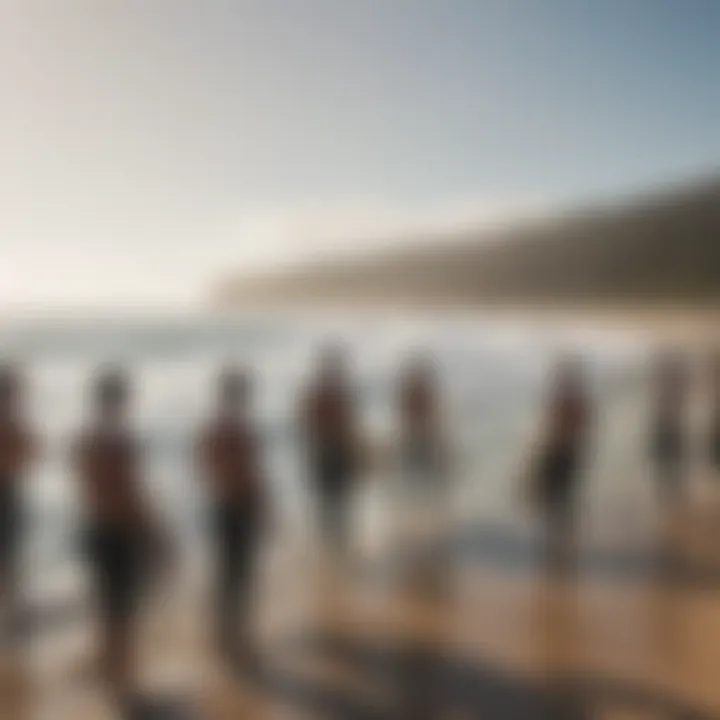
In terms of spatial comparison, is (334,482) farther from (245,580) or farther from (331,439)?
(245,580)

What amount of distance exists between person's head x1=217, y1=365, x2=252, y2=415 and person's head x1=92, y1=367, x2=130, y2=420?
0.57ft

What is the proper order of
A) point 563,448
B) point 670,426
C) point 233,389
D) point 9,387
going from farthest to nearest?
point 670,426 < point 563,448 < point 233,389 < point 9,387

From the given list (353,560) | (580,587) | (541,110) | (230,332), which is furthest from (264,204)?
(580,587)

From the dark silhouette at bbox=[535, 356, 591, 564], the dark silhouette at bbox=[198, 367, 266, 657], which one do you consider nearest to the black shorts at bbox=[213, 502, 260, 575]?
the dark silhouette at bbox=[198, 367, 266, 657]

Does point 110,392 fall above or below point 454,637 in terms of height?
above

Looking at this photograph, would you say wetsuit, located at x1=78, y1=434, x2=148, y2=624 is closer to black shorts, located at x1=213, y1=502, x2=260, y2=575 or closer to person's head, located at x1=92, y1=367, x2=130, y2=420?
person's head, located at x1=92, y1=367, x2=130, y2=420

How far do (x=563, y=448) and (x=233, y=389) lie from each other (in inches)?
29.2

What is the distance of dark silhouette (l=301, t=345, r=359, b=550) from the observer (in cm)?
167

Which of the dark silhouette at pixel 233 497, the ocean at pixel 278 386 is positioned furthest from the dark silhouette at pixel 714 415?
the dark silhouette at pixel 233 497

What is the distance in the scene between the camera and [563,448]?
189 cm

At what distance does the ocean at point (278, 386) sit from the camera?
1520 millimetres

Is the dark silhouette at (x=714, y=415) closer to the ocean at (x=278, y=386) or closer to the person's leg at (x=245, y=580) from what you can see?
the ocean at (x=278, y=386)

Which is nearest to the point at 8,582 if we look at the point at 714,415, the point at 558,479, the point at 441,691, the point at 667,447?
the point at 441,691

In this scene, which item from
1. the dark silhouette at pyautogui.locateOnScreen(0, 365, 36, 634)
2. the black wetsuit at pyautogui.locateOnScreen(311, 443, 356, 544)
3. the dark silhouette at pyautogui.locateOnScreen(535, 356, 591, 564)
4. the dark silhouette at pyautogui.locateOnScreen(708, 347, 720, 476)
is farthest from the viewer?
the dark silhouette at pyautogui.locateOnScreen(708, 347, 720, 476)
